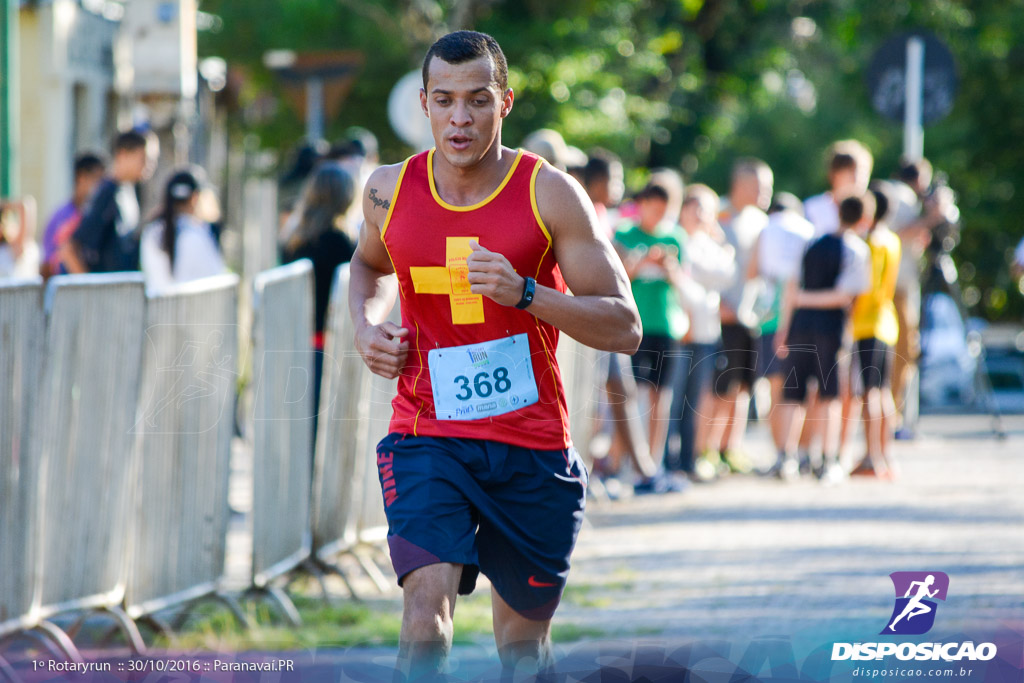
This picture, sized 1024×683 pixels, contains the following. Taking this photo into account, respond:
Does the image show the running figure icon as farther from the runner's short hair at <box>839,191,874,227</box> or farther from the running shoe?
the running shoe

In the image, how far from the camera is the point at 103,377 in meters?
5.57

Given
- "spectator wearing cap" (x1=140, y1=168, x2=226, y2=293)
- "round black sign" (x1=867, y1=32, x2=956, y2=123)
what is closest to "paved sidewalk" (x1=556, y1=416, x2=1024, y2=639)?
"spectator wearing cap" (x1=140, y1=168, x2=226, y2=293)

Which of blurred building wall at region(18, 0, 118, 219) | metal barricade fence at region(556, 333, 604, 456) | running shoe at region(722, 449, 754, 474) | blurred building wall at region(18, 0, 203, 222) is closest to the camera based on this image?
metal barricade fence at region(556, 333, 604, 456)

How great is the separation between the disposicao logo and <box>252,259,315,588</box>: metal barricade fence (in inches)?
105

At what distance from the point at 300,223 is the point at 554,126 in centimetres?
1224

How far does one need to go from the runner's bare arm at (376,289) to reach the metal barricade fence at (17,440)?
1.36 metres

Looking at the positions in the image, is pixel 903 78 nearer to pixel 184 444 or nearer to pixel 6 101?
pixel 6 101

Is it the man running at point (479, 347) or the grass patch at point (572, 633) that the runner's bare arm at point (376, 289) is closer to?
the man running at point (479, 347)

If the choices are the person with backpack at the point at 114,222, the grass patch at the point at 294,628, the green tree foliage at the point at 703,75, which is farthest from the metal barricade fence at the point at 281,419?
the green tree foliage at the point at 703,75

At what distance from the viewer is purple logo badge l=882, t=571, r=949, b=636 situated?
4.65 m

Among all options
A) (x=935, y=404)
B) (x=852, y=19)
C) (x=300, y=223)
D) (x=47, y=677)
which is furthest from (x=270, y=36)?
(x=47, y=677)

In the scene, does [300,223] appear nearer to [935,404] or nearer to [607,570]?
[607,570]

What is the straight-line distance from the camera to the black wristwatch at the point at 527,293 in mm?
3850

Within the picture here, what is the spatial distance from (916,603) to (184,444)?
2876 millimetres
